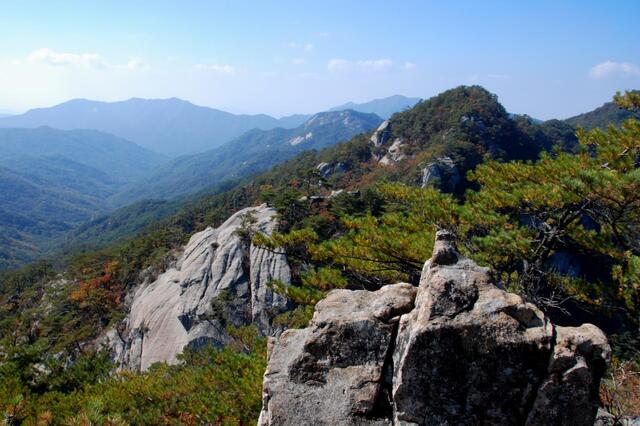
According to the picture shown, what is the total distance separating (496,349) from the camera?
369cm

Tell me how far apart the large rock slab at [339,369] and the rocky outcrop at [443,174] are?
39536mm

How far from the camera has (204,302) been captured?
26.5m

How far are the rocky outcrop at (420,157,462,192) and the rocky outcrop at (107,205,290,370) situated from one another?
64.8 feet

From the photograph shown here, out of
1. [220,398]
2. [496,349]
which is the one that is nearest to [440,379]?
[496,349]

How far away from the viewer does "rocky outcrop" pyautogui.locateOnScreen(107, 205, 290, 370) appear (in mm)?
24797

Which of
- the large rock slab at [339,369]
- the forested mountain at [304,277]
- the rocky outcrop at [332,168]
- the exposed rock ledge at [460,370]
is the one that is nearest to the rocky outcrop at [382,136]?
the rocky outcrop at [332,168]

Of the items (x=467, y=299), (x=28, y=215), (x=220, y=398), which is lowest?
(x=28, y=215)

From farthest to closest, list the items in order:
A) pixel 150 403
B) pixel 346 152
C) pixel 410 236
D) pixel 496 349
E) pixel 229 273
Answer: pixel 346 152 < pixel 229 273 < pixel 150 403 < pixel 410 236 < pixel 496 349

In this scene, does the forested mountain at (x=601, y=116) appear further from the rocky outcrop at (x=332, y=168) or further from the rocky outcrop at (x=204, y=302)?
the rocky outcrop at (x=204, y=302)

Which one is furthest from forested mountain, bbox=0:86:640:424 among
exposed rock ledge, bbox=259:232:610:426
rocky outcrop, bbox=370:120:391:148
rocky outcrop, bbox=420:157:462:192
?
rocky outcrop, bbox=370:120:391:148

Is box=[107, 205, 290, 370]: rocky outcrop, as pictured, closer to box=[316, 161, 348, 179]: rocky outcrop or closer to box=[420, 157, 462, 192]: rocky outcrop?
box=[420, 157, 462, 192]: rocky outcrop

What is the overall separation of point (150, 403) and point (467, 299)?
9741 millimetres

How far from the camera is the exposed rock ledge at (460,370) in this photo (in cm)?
365

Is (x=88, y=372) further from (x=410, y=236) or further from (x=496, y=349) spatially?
(x=496, y=349)
